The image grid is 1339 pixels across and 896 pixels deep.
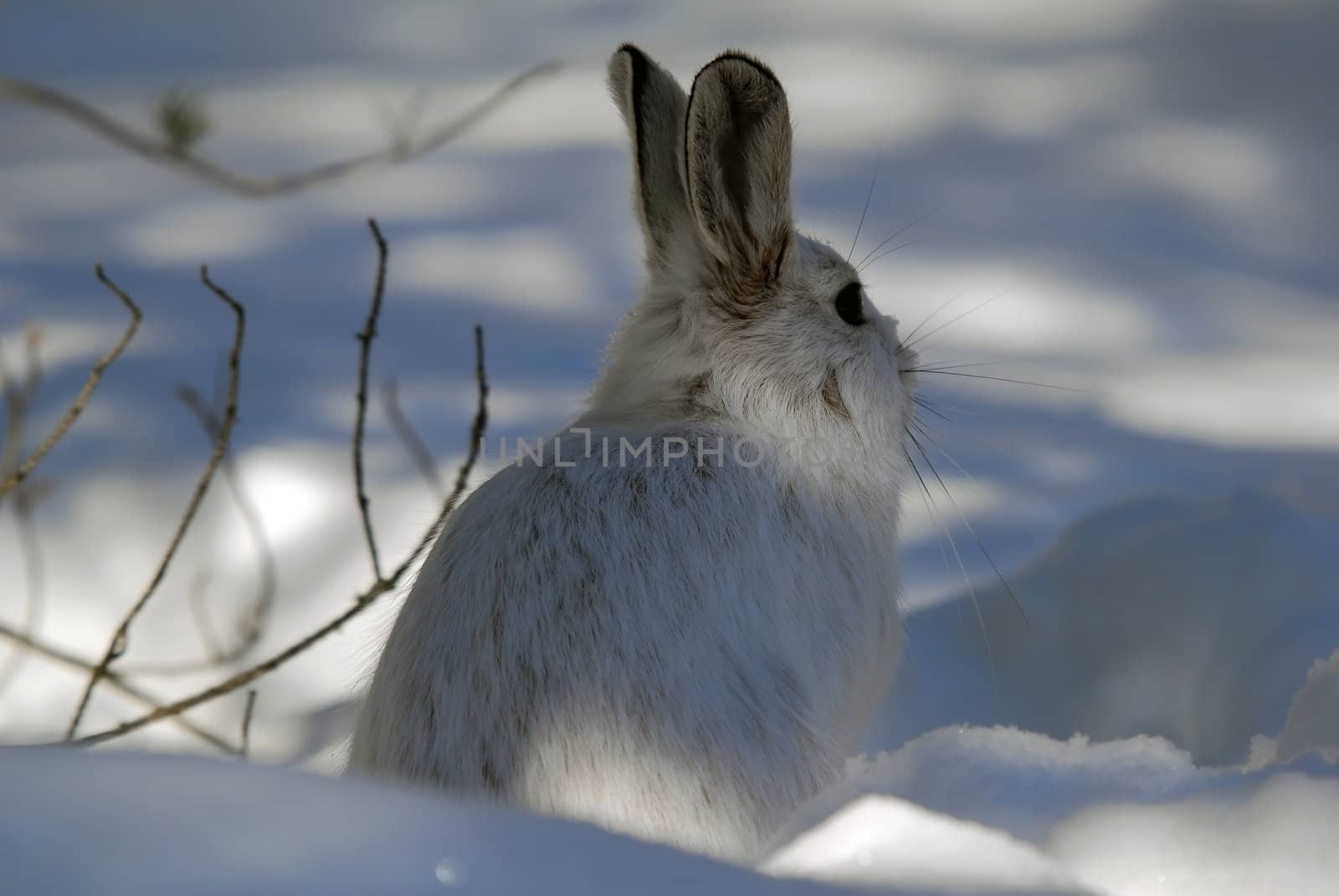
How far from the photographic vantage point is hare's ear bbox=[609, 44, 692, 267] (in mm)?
1306

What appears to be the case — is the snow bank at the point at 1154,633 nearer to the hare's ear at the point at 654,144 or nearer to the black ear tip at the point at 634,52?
the hare's ear at the point at 654,144

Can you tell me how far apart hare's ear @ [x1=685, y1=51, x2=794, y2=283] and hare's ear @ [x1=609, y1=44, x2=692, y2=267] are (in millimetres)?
83

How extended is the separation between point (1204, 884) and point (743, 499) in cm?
54

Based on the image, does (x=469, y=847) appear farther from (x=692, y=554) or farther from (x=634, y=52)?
(x=634, y=52)

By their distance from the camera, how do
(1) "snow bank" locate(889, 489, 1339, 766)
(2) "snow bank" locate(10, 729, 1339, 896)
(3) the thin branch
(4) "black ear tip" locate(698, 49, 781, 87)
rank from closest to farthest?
(2) "snow bank" locate(10, 729, 1339, 896), (4) "black ear tip" locate(698, 49, 781, 87), (3) the thin branch, (1) "snow bank" locate(889, 489, 1339, 766)

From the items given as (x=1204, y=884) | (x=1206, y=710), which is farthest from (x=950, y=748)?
(x=1206, y=710)

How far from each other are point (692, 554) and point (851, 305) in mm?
456

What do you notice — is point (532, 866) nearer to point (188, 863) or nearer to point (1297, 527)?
point (188, 863)

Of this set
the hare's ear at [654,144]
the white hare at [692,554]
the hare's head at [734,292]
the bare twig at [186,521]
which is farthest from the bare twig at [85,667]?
the hare's ear at [654,144]

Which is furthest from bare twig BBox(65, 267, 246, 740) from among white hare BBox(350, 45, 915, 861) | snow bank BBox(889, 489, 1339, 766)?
snow bank BBox(889, 489, 1339, 766)

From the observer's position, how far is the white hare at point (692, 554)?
0.87 m

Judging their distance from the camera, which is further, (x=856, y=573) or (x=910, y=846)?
(x=856, y=573)

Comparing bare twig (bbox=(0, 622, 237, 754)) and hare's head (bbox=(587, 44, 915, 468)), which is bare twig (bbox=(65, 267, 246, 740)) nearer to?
bare twig (bbox=(0, 622, 237, 754))

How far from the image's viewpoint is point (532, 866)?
425 mm
